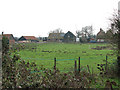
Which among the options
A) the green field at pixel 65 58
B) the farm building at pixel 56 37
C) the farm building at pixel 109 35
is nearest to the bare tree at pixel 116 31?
the farm building at pixel 109 35

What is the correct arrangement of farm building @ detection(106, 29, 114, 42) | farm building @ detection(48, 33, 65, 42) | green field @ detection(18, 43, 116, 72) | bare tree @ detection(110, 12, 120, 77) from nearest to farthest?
1. bare tree @ detection(110, 12, 120, 77)
2. farm building @ detection(106, 29, 114, 42)
3. green field @ detection(18, 43, 116, 72)
4. farm building @ detection(48, 33, 65, 42)

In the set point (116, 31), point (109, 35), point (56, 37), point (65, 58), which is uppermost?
point (56, 37)

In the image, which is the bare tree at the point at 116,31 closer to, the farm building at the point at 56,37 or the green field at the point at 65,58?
the green field at the point at 65,58

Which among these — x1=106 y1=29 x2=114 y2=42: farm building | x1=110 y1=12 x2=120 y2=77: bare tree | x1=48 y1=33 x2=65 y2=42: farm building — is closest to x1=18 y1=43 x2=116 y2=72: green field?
x1=110 y1=12 x2=120 y2=77: bare tree

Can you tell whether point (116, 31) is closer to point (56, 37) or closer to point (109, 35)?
point (109, 35)

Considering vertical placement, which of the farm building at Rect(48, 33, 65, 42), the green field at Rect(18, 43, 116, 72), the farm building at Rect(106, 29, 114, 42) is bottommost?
the green field at Rect(18, 43, 116, 72)

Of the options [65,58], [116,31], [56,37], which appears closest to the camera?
[116,31]

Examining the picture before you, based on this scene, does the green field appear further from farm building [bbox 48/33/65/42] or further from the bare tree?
farm building [bbox 48/33/65/42]

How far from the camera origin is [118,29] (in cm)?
644

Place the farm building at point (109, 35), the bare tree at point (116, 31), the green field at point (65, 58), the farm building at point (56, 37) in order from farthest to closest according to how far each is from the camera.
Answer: the farm building at point (56, 37) → the green field at point (65, 58) → the farm building at point (109, 35) → the bare tree at point (116, 31)

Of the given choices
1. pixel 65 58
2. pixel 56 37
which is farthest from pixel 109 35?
pixel 56 37

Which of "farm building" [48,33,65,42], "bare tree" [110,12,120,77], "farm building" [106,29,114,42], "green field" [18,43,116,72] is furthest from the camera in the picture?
"farm building" [48,33,65,42]

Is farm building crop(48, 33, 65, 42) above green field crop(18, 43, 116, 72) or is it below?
above

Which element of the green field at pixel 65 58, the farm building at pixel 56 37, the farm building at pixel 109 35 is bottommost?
the green field at pixel 65 58
